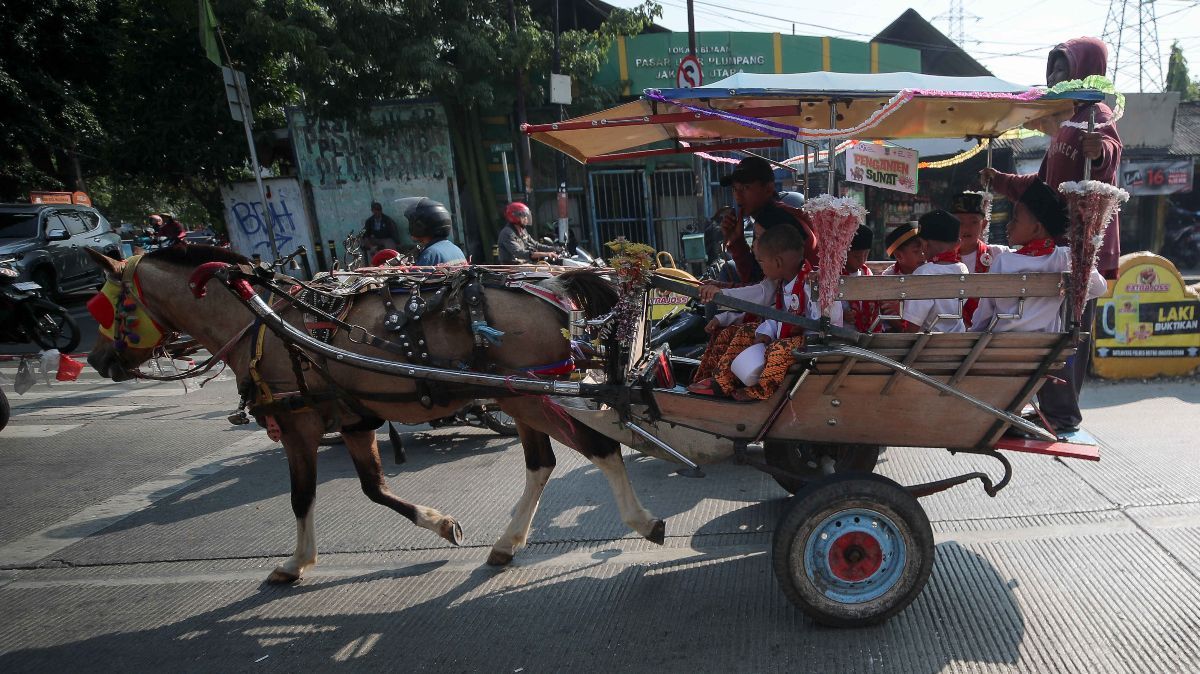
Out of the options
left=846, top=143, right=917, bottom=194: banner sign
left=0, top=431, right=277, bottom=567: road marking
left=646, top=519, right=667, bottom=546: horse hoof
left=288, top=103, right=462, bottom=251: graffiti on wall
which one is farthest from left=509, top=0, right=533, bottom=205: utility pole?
left=646, top=519, right=667, bottom=546: horse hoof

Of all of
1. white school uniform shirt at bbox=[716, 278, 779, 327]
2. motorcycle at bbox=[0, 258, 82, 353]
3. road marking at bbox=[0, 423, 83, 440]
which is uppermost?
white school uniform shirt at bbox=[716, 278, 779, 327]

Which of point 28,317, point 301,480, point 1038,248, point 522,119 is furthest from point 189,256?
point 522,119

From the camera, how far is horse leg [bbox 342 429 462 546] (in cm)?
381

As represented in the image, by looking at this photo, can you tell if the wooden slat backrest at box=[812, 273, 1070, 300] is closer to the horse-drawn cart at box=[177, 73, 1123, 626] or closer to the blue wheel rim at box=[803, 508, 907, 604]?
the horse-drawn cart at box=[177, 73, 1123, 626]

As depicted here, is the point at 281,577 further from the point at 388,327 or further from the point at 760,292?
the point at 760,292

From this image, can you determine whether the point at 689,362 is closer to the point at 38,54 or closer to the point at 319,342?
the point at 319,342

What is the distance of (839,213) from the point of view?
2.67 meters

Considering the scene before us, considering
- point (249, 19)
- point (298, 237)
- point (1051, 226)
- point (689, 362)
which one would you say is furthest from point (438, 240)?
point (298, 237)

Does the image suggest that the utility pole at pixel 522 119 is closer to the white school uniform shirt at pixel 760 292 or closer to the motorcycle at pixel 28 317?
the motorcycle at pixel 28 317

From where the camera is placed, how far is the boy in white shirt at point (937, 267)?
330 cm

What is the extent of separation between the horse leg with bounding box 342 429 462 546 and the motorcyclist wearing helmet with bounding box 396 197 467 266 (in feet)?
4.13

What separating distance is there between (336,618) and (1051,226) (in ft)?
12.3

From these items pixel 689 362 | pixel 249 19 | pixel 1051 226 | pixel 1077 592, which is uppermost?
pixel 249 19

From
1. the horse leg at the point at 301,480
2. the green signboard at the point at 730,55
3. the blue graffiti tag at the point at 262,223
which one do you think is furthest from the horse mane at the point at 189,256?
the green signboard at the point at 730,55
